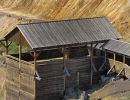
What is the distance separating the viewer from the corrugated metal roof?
41.7 meters

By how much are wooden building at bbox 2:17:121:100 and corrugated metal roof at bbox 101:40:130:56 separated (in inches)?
20.0

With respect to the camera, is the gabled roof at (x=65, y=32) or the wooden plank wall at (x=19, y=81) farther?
the wooden plank wall at (x=19, y=81)

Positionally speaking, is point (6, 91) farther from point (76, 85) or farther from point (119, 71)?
point (119, 71)

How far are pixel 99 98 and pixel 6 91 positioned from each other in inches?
386

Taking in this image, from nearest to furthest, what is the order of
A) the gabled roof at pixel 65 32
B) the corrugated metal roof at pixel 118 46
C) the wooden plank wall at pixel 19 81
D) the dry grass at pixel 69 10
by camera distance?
the gabled roof at pixel 65 32 → the wooden plank wall at pixel 19 81 → the corrugated metal roof at pixel 118 46 → the dry grass at pixel 69 10

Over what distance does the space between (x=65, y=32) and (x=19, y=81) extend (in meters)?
5.33

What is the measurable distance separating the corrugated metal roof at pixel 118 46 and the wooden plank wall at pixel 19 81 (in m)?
6.68

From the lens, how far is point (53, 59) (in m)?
42.3

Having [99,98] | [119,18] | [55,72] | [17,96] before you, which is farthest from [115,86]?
[119,18]

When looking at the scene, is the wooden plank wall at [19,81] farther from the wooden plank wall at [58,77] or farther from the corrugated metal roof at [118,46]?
the corrugated metal roof at [118,46]

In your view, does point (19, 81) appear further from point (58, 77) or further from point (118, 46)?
point (118, 46)

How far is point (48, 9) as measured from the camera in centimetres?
7031

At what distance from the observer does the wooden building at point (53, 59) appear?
134ft

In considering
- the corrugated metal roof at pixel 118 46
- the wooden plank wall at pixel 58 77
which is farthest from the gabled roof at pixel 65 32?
the wooden plank wall at pixel 58 77
